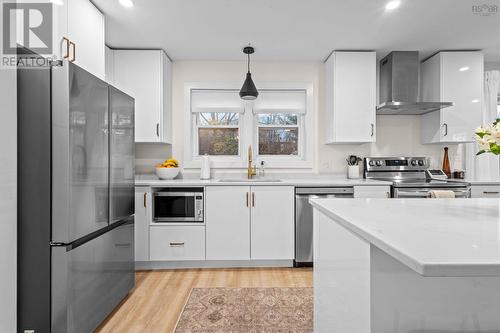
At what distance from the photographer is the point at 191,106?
3.73 m

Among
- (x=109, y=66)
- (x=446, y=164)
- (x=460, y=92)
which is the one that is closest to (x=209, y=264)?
(x=109, y=66)

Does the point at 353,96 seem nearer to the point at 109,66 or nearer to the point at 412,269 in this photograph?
the point at 109,66

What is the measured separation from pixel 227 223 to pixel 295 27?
2101mm

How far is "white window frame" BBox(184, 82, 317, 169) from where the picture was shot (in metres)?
3.69

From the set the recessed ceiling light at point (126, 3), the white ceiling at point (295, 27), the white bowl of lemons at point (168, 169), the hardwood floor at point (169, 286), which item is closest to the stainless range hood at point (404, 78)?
the white ceiling at point (295, 27)

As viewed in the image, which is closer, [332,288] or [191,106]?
[332,288]

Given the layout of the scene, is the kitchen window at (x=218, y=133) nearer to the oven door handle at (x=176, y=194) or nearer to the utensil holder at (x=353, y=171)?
the oven door handle at (x=176, y=194)

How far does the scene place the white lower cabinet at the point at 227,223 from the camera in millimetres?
3117

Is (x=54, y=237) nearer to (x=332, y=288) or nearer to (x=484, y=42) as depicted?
(x=332, y=288)

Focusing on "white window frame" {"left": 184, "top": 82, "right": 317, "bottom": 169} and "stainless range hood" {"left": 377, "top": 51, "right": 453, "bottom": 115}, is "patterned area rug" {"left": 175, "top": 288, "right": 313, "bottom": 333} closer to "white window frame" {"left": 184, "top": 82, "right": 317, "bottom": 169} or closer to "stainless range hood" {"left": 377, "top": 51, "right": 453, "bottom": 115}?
"white window frame" {"left": 184, "top": 82, "right": 317, "bottom": 169}

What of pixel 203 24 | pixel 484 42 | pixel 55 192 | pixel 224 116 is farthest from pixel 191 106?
pixel 484 42

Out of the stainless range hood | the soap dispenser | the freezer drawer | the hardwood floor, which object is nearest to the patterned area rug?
the hardwood floor

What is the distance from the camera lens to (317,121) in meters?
3.76

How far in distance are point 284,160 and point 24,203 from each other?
2.79 meters
